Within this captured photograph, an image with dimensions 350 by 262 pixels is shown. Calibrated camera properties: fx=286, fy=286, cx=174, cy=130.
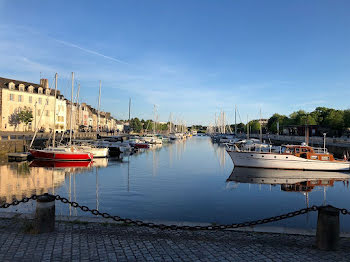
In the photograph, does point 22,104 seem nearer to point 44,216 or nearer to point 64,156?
point 64,156

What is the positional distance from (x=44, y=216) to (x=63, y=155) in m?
31.4

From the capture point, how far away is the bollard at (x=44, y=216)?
8.52m

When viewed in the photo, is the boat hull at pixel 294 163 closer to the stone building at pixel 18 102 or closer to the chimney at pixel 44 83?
the stone building at pixel 18 102

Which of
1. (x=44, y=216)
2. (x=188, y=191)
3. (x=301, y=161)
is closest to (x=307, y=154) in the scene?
(x=301, y=161)

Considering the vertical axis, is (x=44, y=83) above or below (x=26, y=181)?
above

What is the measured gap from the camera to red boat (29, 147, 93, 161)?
38.0 meters

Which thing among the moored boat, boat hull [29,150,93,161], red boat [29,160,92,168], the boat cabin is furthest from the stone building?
the boat cabin

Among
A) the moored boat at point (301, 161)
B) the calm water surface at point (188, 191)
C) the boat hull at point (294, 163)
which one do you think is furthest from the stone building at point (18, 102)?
the moored boat at point (301, 161)

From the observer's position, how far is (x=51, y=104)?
89.0 meters

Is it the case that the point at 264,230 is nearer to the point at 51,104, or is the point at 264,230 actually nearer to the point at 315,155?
the point at 315,155

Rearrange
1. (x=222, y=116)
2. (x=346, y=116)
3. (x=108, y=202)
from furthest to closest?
(x=222, y=116), (x=346, y=116), (x=108, y=202)

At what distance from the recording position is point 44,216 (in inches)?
338

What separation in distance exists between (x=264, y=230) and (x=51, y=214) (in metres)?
6.64

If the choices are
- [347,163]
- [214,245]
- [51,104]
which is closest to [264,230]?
[214,245]
